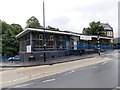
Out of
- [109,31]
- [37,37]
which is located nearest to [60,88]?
[37,37]

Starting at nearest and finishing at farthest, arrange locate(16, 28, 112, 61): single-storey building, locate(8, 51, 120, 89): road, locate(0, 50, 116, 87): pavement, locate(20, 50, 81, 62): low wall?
locate(8, 51, 120, 89): road
locate(0, 50, 116, 87): pavement
locate(20, 50, 81, 62): low wall
locate(16, 28, 112, 61): single-storey building

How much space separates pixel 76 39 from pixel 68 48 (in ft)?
12.5

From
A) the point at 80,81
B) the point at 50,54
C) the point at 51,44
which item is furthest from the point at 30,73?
the point at 51,44

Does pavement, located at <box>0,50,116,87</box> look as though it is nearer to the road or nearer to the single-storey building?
the road

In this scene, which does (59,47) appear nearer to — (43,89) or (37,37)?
(37,37)

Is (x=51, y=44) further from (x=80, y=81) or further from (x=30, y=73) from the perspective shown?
(x=80, y=81)

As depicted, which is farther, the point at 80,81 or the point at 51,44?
the point at 51,44

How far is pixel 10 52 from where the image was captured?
36.4 metres

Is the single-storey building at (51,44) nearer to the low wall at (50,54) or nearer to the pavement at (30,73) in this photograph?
the low wall at (50,54)

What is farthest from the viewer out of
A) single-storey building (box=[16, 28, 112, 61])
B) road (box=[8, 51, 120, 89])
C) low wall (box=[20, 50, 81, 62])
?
single-storey building (box=[16, 28, 112, 61])

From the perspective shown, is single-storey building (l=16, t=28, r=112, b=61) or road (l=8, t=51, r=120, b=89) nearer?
road (l=8, t=51, r=120, b=89)

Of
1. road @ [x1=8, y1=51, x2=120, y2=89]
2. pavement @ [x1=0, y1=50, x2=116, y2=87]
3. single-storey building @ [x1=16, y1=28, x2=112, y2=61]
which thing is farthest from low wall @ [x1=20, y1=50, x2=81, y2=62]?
road @ [x1=8, y1=51, x2=120, y2=89]

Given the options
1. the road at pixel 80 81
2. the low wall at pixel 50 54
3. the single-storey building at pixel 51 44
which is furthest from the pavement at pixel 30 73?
the single-storey building at pixel 51 44

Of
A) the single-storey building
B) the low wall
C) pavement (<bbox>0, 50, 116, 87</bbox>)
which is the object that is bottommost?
pavement (<bbox>0, 50, 116, 87</bbox>)
